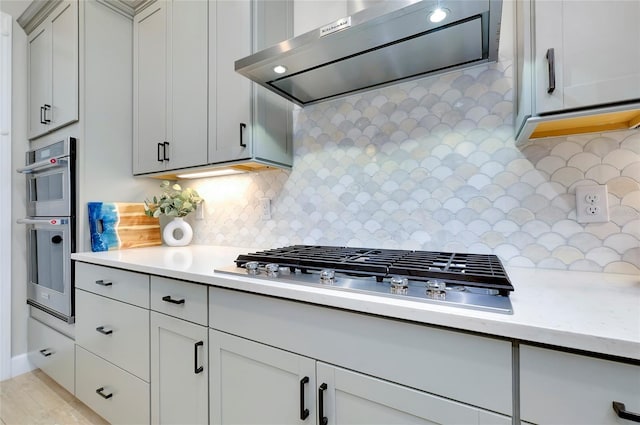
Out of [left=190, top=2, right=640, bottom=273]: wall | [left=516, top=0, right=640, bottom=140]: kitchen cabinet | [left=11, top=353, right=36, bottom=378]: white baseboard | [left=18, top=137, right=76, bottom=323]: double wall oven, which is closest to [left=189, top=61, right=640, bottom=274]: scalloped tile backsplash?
[left=190, top=2, right=640, bottom=273]: wall

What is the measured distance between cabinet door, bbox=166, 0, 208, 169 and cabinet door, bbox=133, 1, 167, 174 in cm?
8

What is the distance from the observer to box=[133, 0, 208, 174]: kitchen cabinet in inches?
66.5

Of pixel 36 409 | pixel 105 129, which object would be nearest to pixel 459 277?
pixel 105 129

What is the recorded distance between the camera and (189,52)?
1.73 meters

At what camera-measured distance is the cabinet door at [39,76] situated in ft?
6.84

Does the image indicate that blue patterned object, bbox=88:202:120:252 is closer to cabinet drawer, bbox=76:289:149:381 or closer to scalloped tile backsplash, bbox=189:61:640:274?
cabinet drawer, bbox=76:289:149:381

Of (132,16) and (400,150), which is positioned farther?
(132,16)

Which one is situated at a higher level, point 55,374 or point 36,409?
point 55,374

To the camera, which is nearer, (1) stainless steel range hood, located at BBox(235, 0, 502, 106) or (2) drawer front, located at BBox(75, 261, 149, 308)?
(1) stainless steel range hood, located at BBox(235, 0, 502, 106)

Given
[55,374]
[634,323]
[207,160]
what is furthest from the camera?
[55,374]

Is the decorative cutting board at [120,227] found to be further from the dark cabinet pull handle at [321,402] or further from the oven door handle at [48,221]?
the dark cabinet pull handle at [321,402]

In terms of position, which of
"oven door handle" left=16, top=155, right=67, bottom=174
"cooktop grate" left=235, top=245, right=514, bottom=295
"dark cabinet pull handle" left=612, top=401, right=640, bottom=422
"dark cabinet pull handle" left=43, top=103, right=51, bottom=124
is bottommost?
"dark cabinet pull handle" left=612, top=401, right=640, bottom=422

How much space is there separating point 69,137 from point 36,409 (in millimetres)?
1638

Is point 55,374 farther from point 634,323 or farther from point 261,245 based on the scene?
point 634,323
